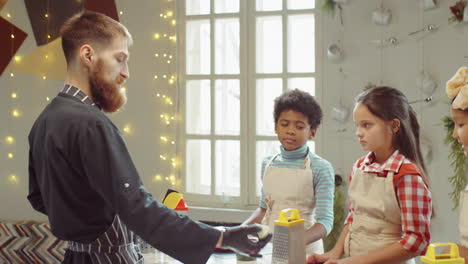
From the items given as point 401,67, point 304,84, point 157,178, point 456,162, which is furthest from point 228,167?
point 456,162

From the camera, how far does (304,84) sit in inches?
153

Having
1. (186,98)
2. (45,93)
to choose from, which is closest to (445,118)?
(186,98)

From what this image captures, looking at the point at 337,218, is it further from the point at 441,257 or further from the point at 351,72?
the point at 441,257

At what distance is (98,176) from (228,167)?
2.50 m

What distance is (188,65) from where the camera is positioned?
4156 millimetres

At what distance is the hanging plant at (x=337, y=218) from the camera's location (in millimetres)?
3564

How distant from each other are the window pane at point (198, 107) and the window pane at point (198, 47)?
10 cm

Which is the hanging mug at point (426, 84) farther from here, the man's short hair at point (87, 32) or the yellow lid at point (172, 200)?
the man's short hair at point (87, 32)

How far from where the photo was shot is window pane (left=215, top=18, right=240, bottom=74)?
403cm

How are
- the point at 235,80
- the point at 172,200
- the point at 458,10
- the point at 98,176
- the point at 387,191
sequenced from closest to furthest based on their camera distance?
1. the point at 98,176
2. the point at 387,191
3. the point at 172,200
4. the point at 458,10
5. the point at 235,80

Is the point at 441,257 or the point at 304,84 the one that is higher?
the point at 304,84

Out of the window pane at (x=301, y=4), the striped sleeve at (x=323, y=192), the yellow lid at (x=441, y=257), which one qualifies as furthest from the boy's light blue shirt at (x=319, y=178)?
the window pane at (x=301, y=4)

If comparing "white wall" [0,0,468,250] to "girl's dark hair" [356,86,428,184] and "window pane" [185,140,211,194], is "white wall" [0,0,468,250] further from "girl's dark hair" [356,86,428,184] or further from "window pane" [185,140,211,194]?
"girl's dark hair" [356,86,428,184]

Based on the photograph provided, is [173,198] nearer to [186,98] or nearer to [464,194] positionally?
[464,194]
